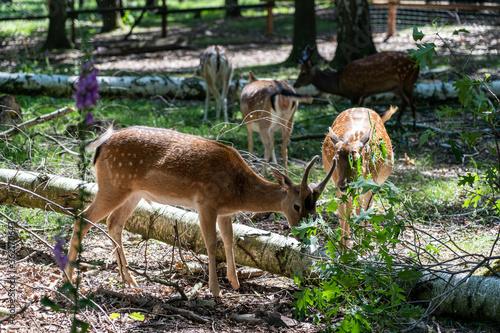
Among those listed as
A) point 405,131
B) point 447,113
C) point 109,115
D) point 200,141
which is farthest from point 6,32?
point 447,113

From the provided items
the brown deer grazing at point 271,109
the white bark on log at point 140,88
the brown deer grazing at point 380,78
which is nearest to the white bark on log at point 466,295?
the brown deer grazing at point 271,109

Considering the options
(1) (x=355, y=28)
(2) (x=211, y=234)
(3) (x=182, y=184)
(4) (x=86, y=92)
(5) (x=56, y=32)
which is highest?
(4) (x=86, y=92)

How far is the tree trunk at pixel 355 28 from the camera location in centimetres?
1341

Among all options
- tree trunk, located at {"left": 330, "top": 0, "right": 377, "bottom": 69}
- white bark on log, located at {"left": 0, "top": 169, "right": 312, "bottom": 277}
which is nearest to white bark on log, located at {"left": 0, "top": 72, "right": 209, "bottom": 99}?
tree trunk, located at {"left": 330, "top": 0, "right": 377, "bottom": 69}

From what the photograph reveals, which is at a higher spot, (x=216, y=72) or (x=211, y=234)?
(x=216, y=72)

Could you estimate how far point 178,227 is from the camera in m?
5.52

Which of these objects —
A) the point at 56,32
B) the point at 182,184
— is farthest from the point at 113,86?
Answer: the point at 56,32

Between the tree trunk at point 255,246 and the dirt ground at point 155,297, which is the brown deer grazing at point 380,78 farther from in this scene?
the tree trunk at point 255,246

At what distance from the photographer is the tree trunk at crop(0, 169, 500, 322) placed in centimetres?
422

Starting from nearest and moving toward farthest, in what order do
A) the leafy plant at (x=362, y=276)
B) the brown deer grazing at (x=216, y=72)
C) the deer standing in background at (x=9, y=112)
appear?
the leafy plant at (x=362, y=276)
the deer standing in background at (x=9, y=112)
the brown deer grazing at (x=216, y=72)

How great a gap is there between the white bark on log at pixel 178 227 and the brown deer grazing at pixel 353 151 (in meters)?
0.61

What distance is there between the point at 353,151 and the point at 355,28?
9234 mm

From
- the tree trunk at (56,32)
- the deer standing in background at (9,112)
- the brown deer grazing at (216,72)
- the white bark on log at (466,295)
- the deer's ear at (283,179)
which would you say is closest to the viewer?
the white bark on log at (466,295)

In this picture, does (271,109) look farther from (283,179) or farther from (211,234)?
(211,234)
